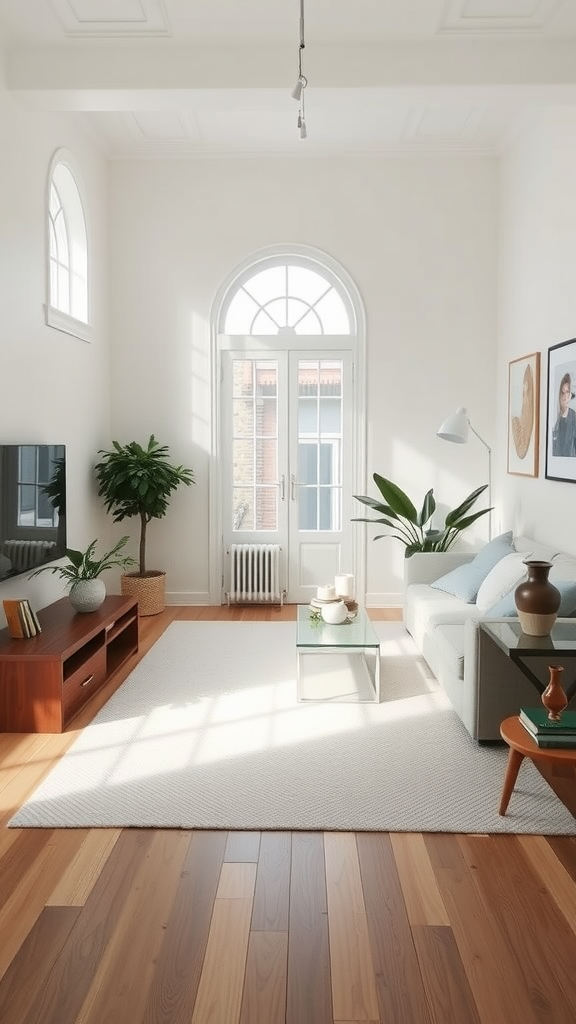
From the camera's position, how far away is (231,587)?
6551 mm

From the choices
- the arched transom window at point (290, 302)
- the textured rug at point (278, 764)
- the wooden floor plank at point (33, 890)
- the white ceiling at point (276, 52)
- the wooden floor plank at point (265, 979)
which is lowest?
the wooden floor plank at point (265, 979)

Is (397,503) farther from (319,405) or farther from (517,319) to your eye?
(517,319)

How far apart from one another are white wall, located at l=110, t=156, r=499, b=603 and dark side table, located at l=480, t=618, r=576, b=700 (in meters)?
3.28

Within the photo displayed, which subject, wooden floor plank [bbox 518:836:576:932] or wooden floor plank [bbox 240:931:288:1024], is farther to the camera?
wooden floor plank [bbox 518:836:576:932]

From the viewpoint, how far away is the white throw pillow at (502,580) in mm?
4305

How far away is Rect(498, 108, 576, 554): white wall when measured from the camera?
466 centimetres

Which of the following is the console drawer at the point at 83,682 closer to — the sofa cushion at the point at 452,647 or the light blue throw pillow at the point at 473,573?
the sofa cushion at the point at 452,647

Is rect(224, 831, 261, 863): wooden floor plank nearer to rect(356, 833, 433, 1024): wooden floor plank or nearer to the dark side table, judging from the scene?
rect(356, 833, 433, 1024): wooden floor plank

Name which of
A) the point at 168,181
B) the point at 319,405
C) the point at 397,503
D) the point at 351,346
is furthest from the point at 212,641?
the point at 168,181

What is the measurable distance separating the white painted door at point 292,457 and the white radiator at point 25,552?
216cm

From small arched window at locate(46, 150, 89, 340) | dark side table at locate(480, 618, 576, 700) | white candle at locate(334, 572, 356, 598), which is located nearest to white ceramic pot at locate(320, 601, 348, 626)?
white candle at locate(334, 572, 356, 598)

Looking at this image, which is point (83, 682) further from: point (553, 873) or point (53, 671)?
point (553, 873)

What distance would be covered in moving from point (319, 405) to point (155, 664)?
8.74ft

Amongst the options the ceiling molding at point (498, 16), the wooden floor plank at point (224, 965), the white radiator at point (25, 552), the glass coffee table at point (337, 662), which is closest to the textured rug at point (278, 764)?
the glass coffee table at point (337, 662)
